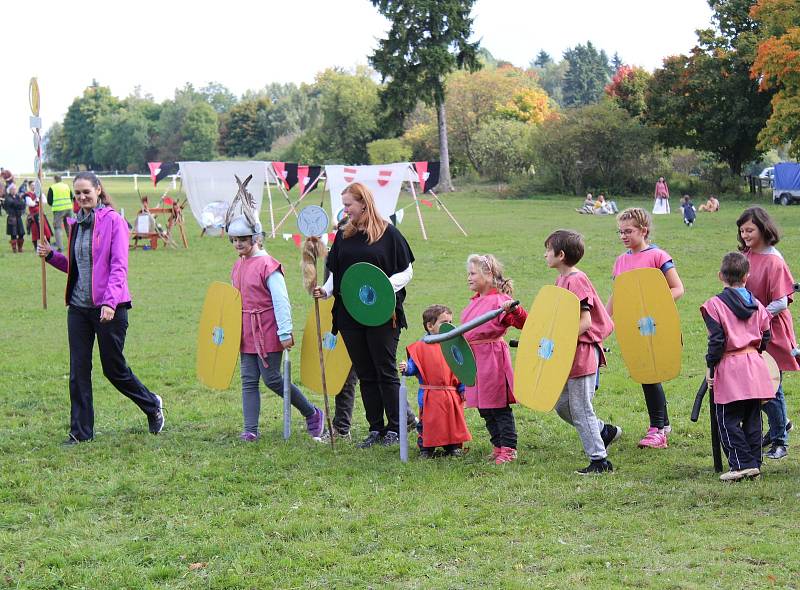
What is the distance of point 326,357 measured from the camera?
25.1 feet

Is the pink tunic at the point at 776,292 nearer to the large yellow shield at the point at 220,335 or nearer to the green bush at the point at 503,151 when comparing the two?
the large yellow shield at the point at 220,335

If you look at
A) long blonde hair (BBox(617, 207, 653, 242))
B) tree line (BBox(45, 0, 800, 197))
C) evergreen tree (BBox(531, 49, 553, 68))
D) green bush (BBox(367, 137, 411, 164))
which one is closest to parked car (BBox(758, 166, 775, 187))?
tree line (BBox(45, 0, 800, 197))

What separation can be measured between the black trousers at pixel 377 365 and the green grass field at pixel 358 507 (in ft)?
1.18

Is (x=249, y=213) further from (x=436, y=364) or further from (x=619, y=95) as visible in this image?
(x=619, y=95)

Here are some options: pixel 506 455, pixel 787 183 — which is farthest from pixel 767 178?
pixel 506 455

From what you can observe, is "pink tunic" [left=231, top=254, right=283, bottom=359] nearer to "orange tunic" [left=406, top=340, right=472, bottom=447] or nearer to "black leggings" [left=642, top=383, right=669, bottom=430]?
"orange tunic" [left=406, top=340, right=472, bottom=447]

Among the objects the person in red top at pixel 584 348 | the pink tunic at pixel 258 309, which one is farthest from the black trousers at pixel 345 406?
the person in red top at pixel 584 348

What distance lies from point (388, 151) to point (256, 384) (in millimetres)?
56937

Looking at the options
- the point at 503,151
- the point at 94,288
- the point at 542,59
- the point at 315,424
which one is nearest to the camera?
the point at 94,288

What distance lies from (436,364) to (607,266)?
1247cm

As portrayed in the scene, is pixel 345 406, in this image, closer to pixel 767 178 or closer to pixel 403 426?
pixel 403 426

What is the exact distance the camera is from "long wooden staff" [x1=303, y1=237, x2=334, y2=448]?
7160mm

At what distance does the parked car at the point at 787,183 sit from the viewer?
129 feet

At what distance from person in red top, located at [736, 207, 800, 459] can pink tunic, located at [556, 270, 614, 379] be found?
1047 mm
